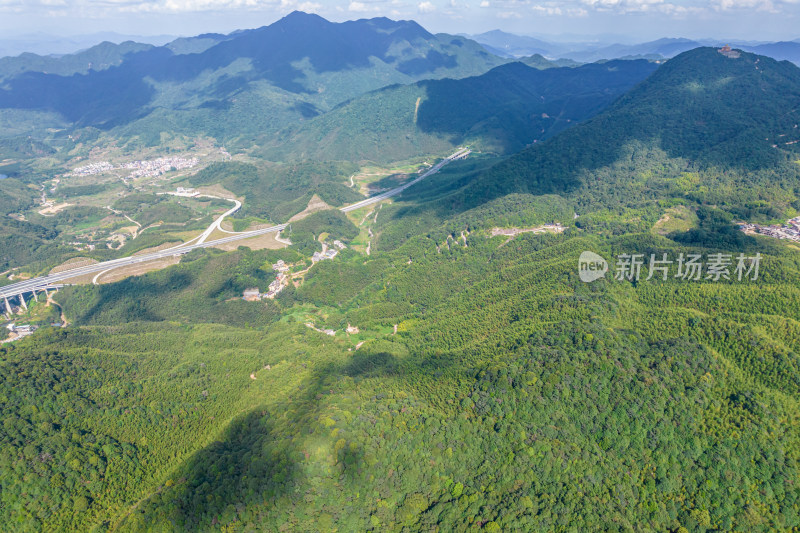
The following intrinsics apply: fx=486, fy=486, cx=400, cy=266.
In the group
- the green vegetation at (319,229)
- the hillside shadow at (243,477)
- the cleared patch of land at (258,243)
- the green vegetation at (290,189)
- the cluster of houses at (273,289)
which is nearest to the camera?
the hillside shadow at (243,477)

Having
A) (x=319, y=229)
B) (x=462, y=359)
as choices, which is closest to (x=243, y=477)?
(x=462, y=359)

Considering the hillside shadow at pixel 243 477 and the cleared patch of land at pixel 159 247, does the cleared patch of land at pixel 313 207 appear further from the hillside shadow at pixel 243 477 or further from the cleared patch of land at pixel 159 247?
the hillside shadow at pixel 243 477

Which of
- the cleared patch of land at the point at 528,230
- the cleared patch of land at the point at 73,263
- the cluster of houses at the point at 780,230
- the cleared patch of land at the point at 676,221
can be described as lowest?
the cleared patch of land at the point at 73,263

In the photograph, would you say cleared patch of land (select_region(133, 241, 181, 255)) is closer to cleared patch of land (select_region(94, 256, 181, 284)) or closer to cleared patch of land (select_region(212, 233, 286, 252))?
cleared patch of land (select_region(94, 256, 181, 284))

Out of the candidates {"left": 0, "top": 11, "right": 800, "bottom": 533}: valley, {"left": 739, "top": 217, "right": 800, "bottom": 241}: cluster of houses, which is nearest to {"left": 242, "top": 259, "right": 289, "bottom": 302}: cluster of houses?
{"left": 0, "top": 11, "right": 800, "bottom": 533}: valley

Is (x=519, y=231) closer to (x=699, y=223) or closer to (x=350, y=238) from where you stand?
(x=699, y=223)

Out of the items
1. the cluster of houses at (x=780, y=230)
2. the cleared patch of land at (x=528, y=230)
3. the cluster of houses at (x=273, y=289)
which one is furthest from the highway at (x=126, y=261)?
the cluster of houses at (x=780, y=230)
